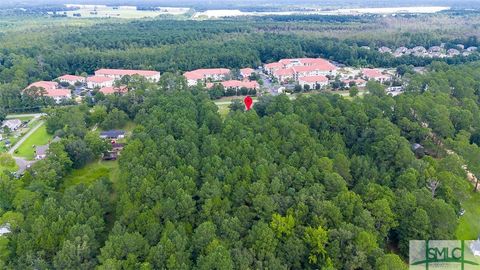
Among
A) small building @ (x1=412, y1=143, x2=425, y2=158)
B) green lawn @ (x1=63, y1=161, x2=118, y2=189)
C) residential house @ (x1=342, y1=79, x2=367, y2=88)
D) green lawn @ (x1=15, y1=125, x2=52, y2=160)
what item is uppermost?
residential house @ (x1=342, y1=79, x2=367, y2=88)

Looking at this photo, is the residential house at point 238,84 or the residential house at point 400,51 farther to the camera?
the residential house at point 400,51

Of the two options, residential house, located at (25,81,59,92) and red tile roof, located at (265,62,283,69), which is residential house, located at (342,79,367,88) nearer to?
red tile roof, located at (265,62,283,69)

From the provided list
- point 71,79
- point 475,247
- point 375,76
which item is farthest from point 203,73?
point 475,247

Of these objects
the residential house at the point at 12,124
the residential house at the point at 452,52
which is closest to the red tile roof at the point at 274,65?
the residential house at the point at 452,52

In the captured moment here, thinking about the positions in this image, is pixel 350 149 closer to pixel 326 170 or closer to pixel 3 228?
pixel 326 170

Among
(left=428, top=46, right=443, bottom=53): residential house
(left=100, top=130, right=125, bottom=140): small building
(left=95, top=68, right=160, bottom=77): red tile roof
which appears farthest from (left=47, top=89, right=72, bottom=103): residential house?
(left=428, top=46, right=443, bottom=53): residential house

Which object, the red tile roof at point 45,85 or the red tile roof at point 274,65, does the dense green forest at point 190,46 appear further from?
the red tile roof at point 274,65
